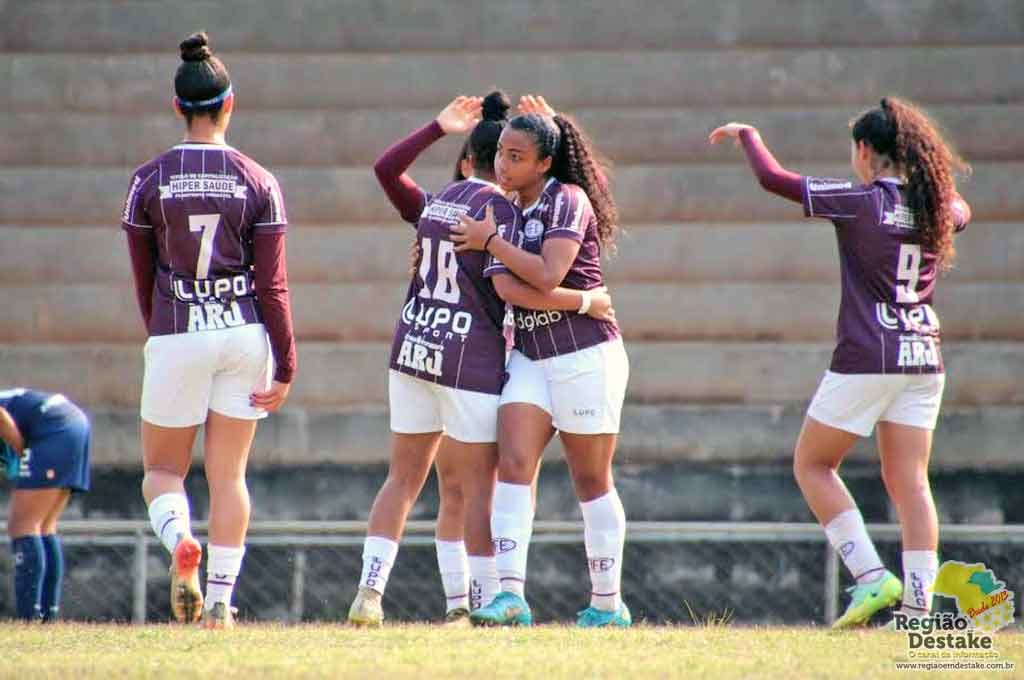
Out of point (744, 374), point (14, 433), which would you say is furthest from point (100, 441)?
point (744, 374)

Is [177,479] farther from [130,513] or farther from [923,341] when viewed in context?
[130,513]

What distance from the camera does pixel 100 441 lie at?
10883mm

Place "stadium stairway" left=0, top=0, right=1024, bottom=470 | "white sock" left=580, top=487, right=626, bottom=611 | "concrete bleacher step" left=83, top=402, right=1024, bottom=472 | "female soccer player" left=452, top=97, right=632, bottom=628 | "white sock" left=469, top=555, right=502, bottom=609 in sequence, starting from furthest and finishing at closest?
"stadium stairway" left=0, top=0, right=1024, bottom=470 < "concrete bleacher step" left=83, top=402, right=1024, bottom=472 < "white sock" left=469, top=555, right=502, bottom=609 < "white sock" left=580, top=487, right=626, bottom=611 < "female soccer player" left=452, top=97, right=632, bottom=628

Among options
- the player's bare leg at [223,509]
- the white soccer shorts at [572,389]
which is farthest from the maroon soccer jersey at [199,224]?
the white soccer shorts at [572,389]

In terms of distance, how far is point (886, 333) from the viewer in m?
5.66

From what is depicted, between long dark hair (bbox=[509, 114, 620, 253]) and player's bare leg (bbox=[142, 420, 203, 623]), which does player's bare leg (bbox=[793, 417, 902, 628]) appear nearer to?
Answer: long dark hair (bbox=[509, 114, 620, 253])

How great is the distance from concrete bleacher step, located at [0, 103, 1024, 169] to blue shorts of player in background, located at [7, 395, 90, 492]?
10.3 ft

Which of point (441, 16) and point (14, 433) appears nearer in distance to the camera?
point (14, 433)

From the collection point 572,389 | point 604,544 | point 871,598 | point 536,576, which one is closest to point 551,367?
point 572,389

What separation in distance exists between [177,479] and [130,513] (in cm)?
525

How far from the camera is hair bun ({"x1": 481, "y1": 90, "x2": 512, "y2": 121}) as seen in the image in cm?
613

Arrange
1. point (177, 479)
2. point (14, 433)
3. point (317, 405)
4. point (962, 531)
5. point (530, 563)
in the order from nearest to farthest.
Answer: point (177, 479) → point (14, 433) → point (962, 531) → point (530, 563) → point (317, 405)

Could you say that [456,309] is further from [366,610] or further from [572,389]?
[366,610]

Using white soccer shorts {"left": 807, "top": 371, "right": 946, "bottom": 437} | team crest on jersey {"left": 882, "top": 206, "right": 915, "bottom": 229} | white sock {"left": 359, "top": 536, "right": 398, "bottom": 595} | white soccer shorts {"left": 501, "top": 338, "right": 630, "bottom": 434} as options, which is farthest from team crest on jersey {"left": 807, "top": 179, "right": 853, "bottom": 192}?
white sock {"left": 359, "top": 536, "right": 398, "bottom": 595}
